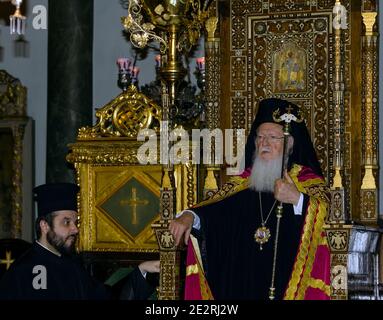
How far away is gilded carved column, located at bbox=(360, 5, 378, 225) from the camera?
12.2m

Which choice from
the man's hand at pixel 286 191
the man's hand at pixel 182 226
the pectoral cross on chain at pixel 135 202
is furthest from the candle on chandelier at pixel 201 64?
the man's hand at pixel 286 191

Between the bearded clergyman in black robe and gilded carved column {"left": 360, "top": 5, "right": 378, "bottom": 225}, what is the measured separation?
3578 millimetres

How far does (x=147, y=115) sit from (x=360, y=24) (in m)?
2.39

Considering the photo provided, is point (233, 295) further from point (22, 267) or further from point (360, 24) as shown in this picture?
point (360, 24)

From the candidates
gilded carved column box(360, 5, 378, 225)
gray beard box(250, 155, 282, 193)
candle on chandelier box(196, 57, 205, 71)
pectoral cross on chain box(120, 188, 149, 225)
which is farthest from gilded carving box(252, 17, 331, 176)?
gray beard box(250, 155, 282, 193)

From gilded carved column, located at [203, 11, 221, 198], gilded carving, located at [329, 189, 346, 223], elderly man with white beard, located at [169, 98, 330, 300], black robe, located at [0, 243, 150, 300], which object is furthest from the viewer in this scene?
gilded carved column, located at [203, 11, 221, 198]

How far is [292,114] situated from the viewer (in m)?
10.2

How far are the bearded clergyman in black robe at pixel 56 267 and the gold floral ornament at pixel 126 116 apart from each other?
4.12 metres

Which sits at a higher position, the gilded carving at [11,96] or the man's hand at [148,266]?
the gilded carving at [11,96]

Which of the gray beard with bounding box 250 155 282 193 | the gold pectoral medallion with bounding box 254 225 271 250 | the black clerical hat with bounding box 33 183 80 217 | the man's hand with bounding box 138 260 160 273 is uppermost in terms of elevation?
the gray beard with bounding box 250 155 282 193

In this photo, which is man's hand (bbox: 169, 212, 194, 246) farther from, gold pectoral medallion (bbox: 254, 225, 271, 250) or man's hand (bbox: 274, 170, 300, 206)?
man's hand (bbox: 274, 170, 300, 206)

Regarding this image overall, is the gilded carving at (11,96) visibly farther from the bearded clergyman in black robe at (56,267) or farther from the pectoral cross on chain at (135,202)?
the bearded clergyman in black robe at (56,267)

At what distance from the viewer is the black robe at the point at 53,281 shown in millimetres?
8555
